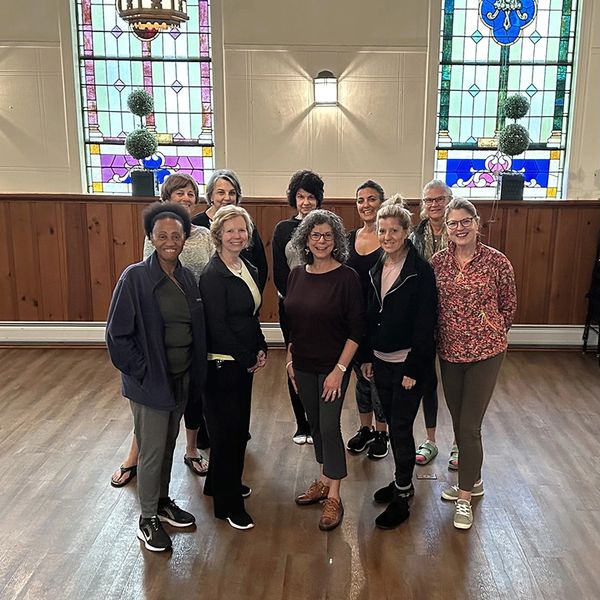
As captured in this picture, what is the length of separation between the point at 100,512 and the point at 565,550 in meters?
2.07

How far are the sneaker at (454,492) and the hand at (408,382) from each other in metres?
0.71

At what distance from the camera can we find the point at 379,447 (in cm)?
333

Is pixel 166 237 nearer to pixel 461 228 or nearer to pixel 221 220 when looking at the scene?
pixel 221 220

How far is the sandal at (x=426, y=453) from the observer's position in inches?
129

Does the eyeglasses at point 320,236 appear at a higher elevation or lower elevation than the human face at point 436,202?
lower

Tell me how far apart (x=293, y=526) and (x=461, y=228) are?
1.51 metres

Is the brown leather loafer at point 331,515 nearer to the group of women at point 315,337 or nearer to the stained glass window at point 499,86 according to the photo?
the group of women at point 315,337

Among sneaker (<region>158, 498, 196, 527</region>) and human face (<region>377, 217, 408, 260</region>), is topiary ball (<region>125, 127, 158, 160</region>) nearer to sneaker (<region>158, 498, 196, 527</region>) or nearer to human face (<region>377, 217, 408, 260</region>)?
human face (<region>377, 217, 408, 260</region>)

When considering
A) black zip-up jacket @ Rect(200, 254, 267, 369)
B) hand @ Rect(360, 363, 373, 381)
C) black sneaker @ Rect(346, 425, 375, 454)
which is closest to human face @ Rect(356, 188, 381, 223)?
hand @ Rect(360, 363, 373, 381)

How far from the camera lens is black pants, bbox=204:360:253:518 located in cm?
251

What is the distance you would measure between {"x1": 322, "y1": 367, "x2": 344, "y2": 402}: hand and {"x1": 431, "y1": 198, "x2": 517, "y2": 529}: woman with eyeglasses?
489 mm

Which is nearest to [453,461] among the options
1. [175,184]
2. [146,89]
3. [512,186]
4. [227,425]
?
[227,425]

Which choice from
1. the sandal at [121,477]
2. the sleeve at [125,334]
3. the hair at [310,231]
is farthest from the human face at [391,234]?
the sandal at [121,477]

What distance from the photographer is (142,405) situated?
2414 millimetres
